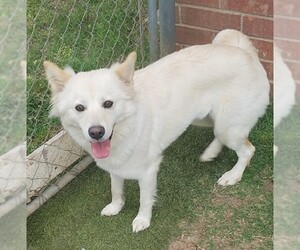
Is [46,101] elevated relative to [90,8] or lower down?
lower down

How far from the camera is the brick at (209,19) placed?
4.07 m

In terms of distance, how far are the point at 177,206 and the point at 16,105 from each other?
1.14 metres

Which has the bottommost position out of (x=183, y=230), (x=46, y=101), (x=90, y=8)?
(x=183, y=230)

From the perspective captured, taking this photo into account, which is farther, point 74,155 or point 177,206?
point 74,155

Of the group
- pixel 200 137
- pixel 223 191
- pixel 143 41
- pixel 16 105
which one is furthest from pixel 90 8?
pixel 16 105

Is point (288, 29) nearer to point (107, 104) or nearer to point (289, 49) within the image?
point (289, 49)

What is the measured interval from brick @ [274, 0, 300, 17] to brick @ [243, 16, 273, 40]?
5.48 feet

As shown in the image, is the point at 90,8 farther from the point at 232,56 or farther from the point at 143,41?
the point at 232,56

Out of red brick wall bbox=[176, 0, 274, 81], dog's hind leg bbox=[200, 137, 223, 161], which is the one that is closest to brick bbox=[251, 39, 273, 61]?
red brick wall bbox=[176, 0, 274, 81]

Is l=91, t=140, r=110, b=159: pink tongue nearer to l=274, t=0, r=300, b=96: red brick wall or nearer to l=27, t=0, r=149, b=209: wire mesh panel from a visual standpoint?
l=27, t=0, r=149, b=209: wire mesh panel

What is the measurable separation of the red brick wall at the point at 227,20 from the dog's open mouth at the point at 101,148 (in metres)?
1.49

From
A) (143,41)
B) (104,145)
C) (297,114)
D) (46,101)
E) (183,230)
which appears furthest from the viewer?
(143,41)

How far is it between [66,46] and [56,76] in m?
1.54

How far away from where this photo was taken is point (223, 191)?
355 centimetres
